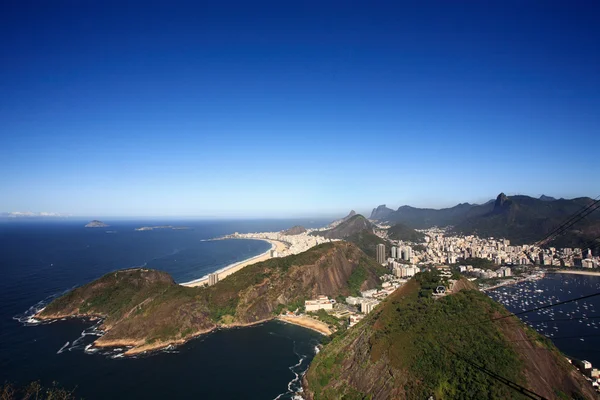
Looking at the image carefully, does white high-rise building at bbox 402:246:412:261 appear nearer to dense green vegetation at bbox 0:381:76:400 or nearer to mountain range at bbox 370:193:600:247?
mountain range at bbox 370:193:600:247

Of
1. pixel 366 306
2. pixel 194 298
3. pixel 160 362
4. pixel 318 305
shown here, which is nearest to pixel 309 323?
pixel 318 305

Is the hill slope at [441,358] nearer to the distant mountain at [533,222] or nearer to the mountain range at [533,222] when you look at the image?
the mountain range at [533,222]

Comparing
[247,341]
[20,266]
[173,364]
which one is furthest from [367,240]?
[20,266]

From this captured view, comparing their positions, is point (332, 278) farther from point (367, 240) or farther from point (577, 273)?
point (577, 273)

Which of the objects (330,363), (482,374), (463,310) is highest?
(463,310)

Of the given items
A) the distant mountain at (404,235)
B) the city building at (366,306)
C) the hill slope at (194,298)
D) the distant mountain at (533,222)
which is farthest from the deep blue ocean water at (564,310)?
the distant mountain at (404,235)

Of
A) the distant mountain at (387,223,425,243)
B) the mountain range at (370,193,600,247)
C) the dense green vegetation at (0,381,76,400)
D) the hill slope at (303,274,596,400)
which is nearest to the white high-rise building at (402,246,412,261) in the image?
the distant mountain at (387,223,425,243)
